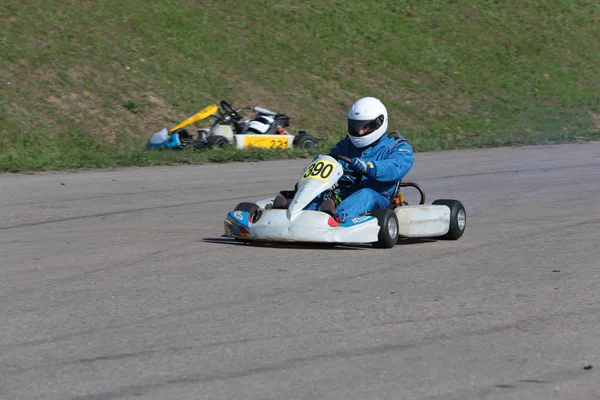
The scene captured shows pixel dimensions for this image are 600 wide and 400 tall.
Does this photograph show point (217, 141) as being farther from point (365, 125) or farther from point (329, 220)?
point (329, 220)

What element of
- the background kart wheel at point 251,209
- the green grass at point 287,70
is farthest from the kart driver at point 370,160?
the green grass at point 287,70

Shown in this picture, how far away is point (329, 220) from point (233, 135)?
1164 cm

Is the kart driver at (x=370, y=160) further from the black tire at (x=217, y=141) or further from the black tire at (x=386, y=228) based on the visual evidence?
the black tire at (x=217, y=141)

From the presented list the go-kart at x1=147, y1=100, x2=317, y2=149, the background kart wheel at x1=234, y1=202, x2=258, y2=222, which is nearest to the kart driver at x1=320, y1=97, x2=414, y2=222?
the background kart wheel at x1=234, y1=202, x2=258, y2=222

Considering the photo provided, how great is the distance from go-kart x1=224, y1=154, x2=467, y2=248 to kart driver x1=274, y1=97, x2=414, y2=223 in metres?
0.10

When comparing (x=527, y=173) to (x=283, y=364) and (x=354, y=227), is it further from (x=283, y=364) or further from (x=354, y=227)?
(x=283, y=364)

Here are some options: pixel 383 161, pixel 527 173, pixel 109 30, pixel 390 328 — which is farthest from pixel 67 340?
pixel 109 30

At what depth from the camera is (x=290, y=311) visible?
5.48m

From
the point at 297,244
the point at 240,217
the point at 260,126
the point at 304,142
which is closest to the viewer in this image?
the point at 240,217

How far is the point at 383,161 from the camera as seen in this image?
8188 mm

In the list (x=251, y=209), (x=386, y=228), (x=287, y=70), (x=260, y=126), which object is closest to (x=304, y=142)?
(x=260, y=126)

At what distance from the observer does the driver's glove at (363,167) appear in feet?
26.3

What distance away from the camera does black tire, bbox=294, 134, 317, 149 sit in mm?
19312

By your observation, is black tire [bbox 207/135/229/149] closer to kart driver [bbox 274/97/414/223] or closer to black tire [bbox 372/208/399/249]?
kart driver [bbox 274/97/414/223]
